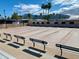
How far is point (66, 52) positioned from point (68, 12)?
6281cm

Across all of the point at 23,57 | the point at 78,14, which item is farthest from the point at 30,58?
the point at 78,14

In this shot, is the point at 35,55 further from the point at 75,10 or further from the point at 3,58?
the point at 75,10

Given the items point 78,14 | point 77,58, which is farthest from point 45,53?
point 78,14

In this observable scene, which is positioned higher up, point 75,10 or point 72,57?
point 75,10

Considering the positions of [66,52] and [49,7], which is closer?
[66,52]

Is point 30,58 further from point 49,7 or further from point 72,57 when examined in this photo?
point 49,7

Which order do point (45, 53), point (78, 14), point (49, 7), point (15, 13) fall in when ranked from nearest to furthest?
point (45, 53) → point (78, 14) → point (49, 7) → point (15, 13)

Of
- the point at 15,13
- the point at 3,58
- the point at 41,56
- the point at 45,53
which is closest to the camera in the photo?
the point at 3,58

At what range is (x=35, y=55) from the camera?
9281 mm

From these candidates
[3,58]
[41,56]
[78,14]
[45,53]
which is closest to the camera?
[3,58]

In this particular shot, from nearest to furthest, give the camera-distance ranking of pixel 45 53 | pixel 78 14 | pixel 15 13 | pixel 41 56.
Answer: pixel 41 56 < pixel 45 53 < pixel 78 14 < pixel 15 13

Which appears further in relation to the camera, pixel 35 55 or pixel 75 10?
pixel 75 10

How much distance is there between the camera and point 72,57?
28.7 ft

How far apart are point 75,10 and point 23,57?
64973 millimetres
